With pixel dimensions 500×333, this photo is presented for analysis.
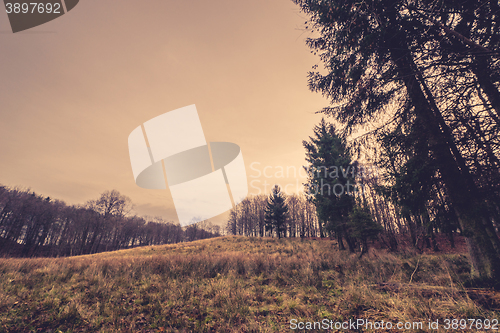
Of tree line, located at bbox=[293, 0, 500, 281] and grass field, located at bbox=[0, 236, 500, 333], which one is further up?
tree line, located at bbox=[293, 0, 500, 281]

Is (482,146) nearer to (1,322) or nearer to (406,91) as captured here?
(406,91)

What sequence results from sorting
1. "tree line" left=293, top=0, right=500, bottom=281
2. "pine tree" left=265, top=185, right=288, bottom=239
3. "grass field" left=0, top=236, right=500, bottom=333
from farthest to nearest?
1. "pine tree" left=265, top=185, right=288, bottom=239
2. "tree line" left=293, top=0, right=500, bottom=281
3. "grass field" left=0, top=236, right=500, bottom=333

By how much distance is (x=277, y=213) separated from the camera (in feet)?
124

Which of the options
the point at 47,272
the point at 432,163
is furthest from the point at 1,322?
the point at 432,163

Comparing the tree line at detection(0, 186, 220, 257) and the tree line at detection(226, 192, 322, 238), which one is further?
the tree line at detection(226, 192, 322, 238)

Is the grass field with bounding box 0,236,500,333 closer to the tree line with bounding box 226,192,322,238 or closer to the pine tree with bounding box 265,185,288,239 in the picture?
the pine tree with bounding box 265,185,288,239

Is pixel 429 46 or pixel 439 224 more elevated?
pixel 429 46

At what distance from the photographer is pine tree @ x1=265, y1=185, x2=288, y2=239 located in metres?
37.6

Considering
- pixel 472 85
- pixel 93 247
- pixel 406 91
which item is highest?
pixel 406 91

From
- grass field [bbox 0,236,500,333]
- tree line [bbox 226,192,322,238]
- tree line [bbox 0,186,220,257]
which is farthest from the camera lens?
tree line [bbox 226,192,322,238]

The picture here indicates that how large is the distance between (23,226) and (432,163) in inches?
2393

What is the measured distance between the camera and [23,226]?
3534 cm

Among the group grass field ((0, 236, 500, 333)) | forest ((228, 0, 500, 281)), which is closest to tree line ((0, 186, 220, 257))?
grass field ((0, 236, 500, 333))

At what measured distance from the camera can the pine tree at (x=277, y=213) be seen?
3756 cm
